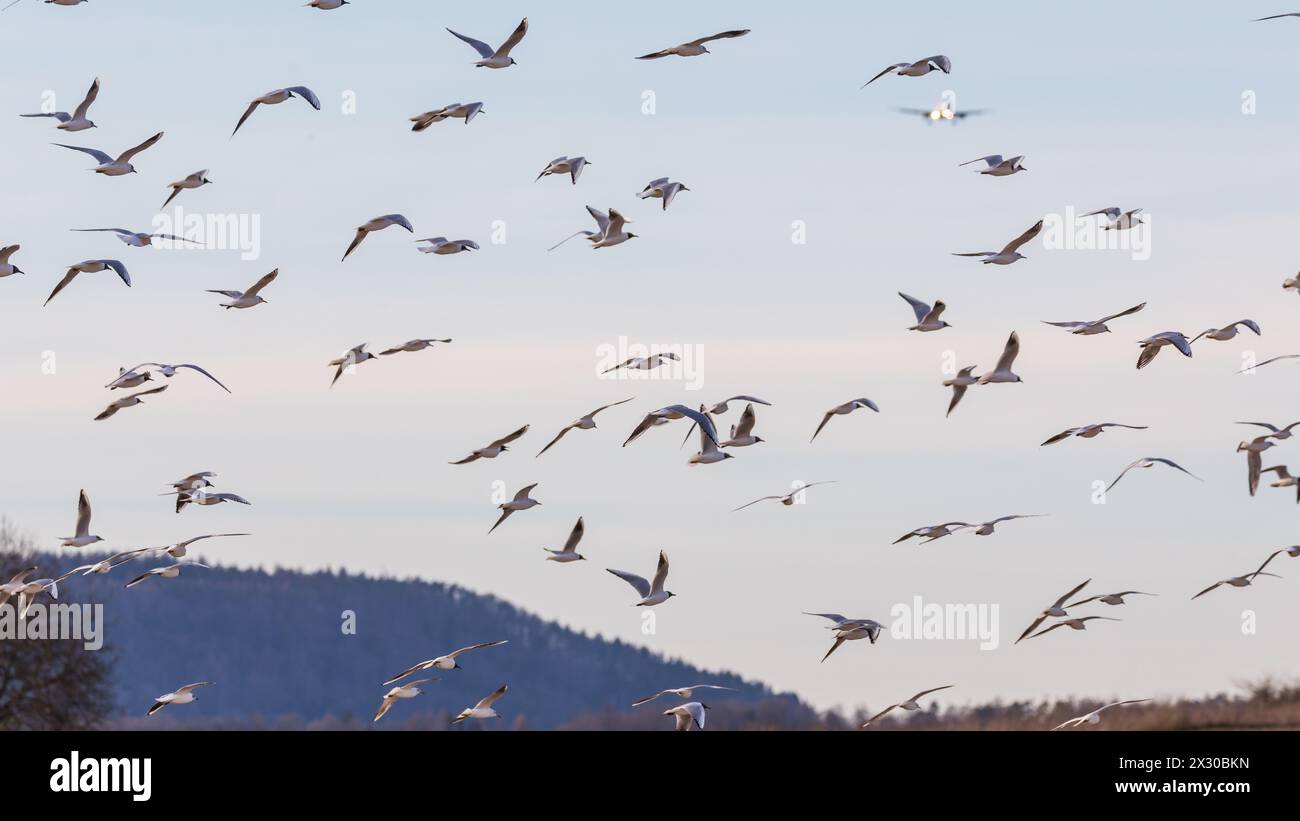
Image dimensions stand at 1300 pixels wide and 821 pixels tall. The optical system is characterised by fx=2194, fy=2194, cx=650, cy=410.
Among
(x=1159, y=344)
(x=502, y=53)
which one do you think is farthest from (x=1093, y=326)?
(x=502, y=53)

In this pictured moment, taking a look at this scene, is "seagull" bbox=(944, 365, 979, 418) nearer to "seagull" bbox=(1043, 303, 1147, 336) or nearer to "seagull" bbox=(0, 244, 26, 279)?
"seagull" bbox=(1043, 303, 1147, 336)

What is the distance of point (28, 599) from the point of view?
4078 centimetres

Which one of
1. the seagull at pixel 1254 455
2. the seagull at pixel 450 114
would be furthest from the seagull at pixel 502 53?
the seagull at pixel 1254 455

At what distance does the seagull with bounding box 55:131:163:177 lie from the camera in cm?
4162

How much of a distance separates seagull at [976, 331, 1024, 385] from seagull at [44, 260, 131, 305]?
15650mm

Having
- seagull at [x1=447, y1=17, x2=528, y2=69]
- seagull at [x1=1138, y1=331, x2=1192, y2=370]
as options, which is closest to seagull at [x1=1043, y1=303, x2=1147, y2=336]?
seagull at [x1=1138, y1=331, x2=1192, y2=370]
